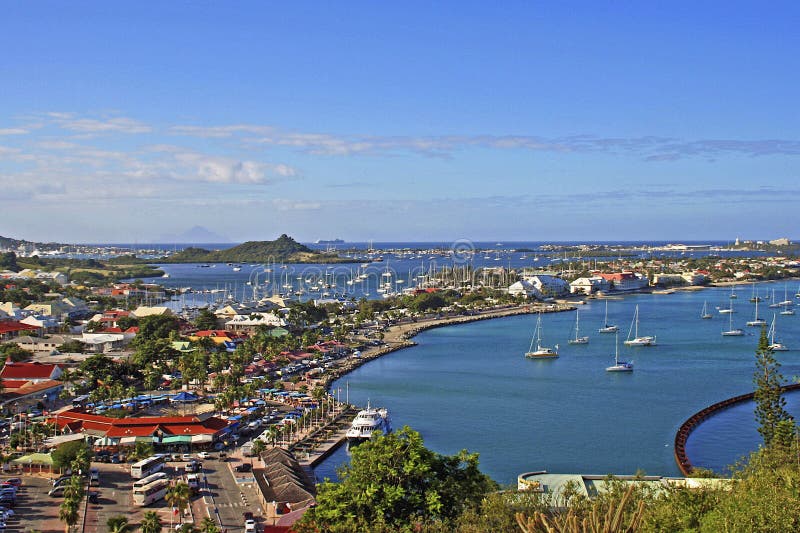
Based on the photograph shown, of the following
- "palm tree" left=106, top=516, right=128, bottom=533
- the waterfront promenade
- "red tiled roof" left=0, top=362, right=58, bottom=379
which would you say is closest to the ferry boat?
the waterfront promenade

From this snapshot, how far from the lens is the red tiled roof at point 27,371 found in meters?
18.8

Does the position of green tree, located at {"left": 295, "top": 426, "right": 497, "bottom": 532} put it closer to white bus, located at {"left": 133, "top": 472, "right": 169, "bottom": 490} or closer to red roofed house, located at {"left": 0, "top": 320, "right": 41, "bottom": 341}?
white bus, located at {"left": 133, "top": 472, "right": 169, "bottom": 490}

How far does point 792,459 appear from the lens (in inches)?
407

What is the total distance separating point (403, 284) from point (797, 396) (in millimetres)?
42596

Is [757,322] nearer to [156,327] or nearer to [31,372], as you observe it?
[156,327]

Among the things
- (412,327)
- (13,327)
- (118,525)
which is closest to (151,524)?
(118,525)

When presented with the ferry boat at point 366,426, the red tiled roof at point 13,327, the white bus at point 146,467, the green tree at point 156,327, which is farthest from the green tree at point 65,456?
the red tiled roof at point 13,327

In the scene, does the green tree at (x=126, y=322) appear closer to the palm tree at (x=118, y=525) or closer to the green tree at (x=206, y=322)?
the green tree at (x=206, y=322)

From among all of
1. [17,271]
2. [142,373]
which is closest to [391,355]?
[142,373]

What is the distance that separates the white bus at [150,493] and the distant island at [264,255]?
280 ft

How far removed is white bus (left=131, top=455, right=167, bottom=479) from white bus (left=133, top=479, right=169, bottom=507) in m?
0.69

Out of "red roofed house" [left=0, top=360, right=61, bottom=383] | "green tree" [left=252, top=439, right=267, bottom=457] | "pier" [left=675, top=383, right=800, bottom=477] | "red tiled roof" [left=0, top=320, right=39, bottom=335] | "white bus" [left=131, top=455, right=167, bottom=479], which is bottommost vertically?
"pier" [left=675, top=383, right=800, bottom=477]

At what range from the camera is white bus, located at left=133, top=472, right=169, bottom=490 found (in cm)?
1077

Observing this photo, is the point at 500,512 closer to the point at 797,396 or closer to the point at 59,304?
the point at 797,396
